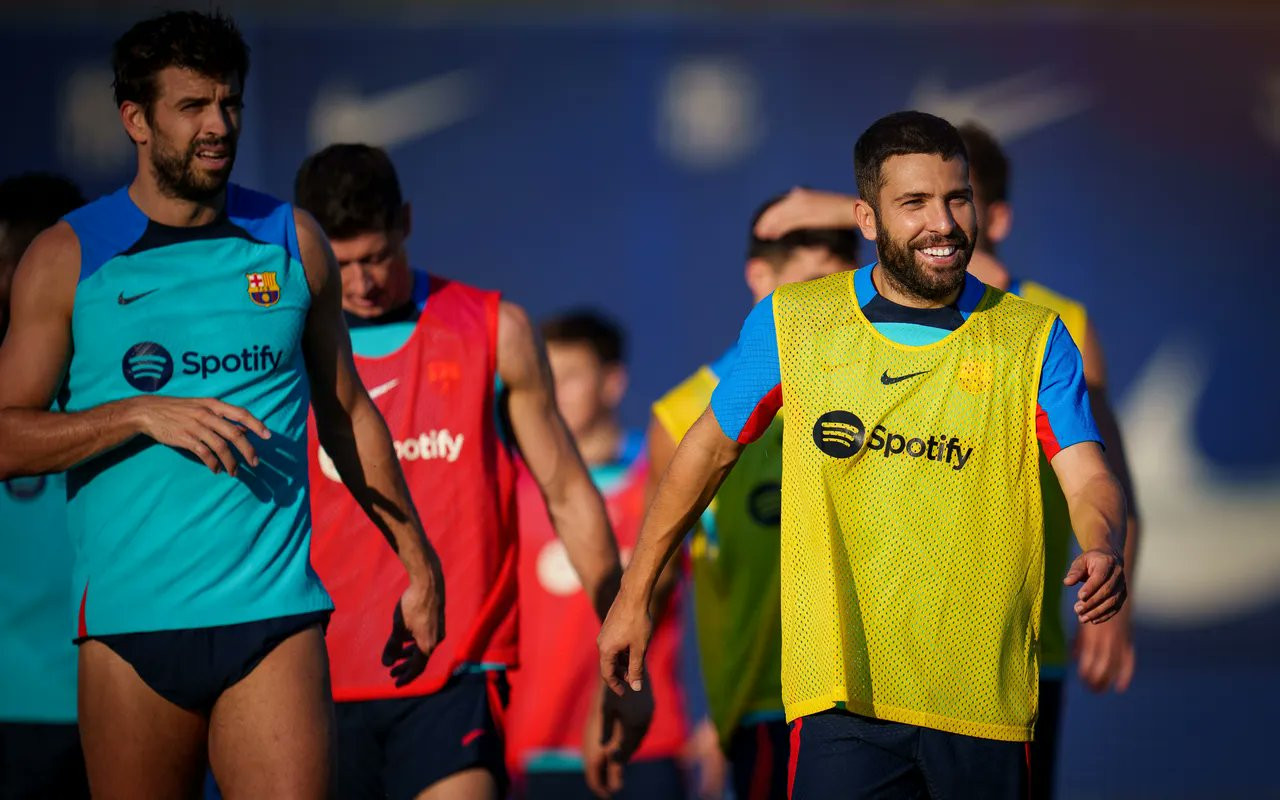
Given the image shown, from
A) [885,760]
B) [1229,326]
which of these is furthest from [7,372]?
[1229,326]

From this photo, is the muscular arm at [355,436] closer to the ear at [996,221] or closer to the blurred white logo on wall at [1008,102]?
the ear at [996,221]

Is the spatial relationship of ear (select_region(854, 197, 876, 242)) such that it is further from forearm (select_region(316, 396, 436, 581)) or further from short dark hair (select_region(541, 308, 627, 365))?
short dark hair (select_region(541, 308, 627, 365))

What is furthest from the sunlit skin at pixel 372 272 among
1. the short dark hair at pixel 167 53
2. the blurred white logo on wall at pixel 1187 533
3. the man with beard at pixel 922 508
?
the blurred white logo on wall at pixel 1187 533

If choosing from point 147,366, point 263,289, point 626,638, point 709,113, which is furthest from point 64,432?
point 709,113

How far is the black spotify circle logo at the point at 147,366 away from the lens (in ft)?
14.0

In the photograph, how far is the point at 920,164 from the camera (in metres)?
4.12

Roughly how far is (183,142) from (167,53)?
211 mm

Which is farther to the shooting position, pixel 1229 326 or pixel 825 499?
pixel 1229 326

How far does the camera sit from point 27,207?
570 cm

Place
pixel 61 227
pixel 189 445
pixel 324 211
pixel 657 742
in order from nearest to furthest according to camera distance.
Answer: pixel 189 445 → pixel 61 227 → pixel 324 211 → pixel 657 742

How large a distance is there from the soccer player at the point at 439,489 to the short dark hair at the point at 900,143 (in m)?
1.58

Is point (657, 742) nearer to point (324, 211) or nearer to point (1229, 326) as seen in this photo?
point (324, 211)

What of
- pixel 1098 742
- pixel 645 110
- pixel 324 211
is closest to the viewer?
pixel 324 211

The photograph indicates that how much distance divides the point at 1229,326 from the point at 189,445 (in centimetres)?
856
